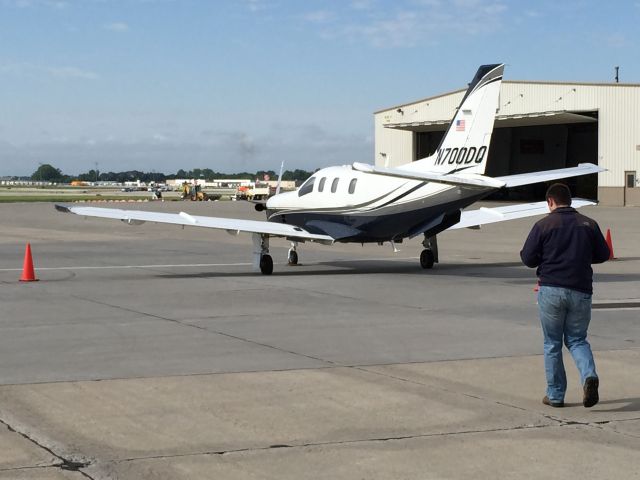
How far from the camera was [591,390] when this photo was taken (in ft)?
28.0

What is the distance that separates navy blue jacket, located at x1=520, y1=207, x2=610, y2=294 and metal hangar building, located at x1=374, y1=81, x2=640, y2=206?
55.7 metres

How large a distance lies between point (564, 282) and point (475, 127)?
1342 centimetres

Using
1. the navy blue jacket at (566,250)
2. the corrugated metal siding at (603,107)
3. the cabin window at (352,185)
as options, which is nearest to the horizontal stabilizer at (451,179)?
the cabin window at (352,185)

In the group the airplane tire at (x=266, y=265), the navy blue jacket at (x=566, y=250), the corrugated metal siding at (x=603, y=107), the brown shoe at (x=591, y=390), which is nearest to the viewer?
the brown shoe at (x=591, y=390)

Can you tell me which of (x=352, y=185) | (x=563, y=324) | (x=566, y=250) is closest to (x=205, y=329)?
(x=563, y=324)

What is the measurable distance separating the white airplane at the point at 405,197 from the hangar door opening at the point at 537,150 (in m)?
49.2

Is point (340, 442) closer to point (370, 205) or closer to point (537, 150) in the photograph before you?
point (370, 205)

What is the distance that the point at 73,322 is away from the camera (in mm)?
14641

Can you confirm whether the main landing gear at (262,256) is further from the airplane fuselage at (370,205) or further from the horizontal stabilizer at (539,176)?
the horizontal stabilizer at (539,176)

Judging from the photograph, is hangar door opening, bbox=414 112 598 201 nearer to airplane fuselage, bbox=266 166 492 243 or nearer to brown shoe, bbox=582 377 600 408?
airplane fuselage, bbox=266 166 492 243

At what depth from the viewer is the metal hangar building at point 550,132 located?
62.6 m

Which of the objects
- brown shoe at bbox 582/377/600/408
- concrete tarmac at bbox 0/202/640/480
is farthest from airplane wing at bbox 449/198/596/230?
brown shoe at bbox 582/377/600/408

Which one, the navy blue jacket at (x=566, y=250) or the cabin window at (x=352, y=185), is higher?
the cabin window at (x=352, y=185)

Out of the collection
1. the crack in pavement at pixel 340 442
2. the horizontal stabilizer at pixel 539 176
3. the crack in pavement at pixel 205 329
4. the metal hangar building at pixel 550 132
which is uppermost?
the metal hangar building at pixel 550 132
